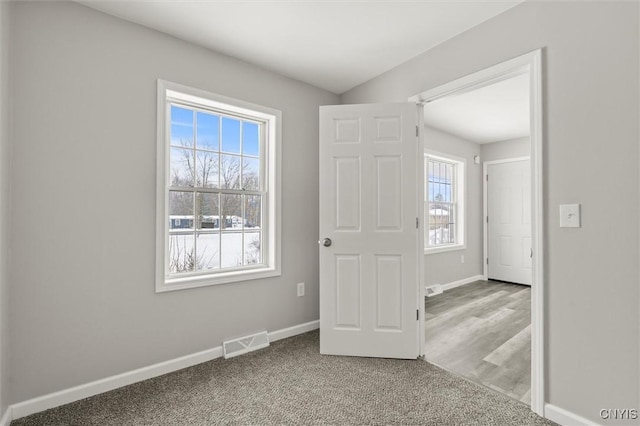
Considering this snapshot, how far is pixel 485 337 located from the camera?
289cm

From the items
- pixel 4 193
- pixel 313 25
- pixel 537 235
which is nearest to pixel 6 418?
pixel 4 193

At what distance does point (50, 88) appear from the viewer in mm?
1859

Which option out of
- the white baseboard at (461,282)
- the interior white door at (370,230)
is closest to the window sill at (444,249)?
the white baseboard at (461,282)

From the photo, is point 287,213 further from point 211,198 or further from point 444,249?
point 444,249

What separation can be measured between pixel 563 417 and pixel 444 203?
3.72 meters

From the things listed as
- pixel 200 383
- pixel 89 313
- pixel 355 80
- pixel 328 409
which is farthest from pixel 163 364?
pixel 355 80

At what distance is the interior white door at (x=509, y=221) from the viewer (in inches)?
201

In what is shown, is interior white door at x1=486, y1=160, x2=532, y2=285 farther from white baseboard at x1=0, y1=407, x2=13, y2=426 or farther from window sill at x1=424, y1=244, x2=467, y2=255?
white baseboard at x1=0, y1=407, x2=13, y2=426

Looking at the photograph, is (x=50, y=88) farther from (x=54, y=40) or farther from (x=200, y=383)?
(x=200, y=383)

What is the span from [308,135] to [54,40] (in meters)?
1.98

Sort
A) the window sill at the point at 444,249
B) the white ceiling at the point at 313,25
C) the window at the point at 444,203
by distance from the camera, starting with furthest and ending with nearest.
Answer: the window at the point at 444,203, the window sill at the point at 444,249, the white ceiling at the point at 313,25

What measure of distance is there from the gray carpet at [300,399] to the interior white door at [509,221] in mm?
3791

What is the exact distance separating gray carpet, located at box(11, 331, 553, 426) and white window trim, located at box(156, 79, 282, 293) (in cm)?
67

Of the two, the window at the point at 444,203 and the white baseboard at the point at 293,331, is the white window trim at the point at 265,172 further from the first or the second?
the window at the point at 444,203
